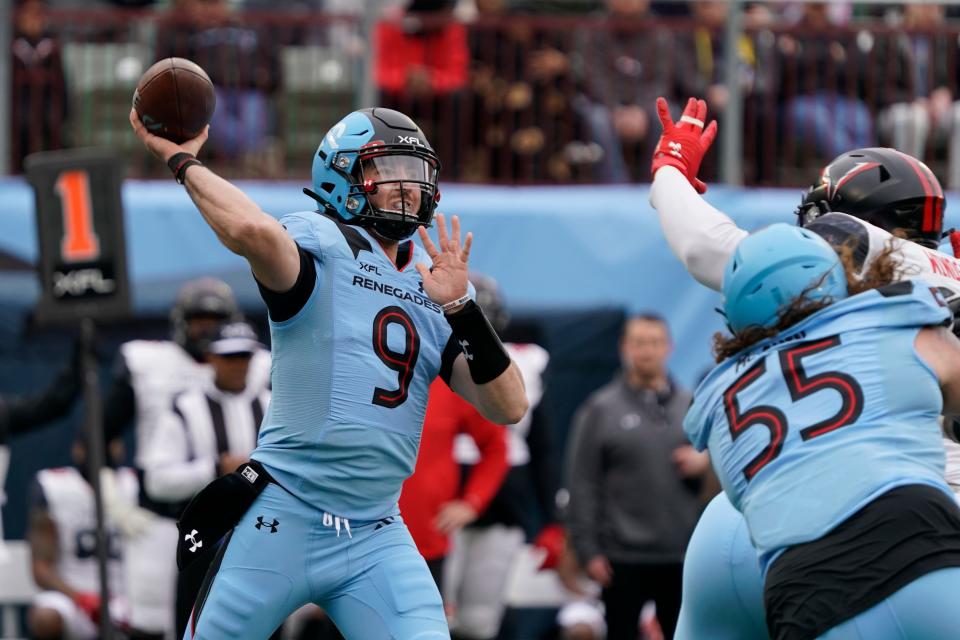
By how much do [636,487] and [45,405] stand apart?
3.33 m

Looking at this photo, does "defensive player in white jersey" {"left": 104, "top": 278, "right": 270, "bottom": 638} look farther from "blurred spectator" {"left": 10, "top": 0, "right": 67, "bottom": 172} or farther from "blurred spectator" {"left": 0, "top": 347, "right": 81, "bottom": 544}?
"blurred spectator" {"left": 10, "top": 0, "right": 67, "bottom": 172}

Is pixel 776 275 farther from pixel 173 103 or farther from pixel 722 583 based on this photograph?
pixel 173 103

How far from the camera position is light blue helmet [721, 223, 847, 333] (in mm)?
4047

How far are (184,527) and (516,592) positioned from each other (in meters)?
4.91

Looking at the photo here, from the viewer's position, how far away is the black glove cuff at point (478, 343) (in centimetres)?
466

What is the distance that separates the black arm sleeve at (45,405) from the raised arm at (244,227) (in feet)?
15.9

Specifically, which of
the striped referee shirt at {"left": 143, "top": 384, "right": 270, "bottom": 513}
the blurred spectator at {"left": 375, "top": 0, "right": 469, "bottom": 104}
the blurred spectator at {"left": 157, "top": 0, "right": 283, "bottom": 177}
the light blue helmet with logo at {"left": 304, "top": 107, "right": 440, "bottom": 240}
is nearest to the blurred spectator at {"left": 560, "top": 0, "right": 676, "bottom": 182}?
the blurred spectator at {"left": 375, "top": 0, "right": 469, "bottom": 104}

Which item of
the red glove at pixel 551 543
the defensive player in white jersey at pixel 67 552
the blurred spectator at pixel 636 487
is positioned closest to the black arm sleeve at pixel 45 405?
the defensive player in white jersey at pixel 67 552

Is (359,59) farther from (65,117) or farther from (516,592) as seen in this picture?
(516,592)

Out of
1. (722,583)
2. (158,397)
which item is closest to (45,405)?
(158,397)

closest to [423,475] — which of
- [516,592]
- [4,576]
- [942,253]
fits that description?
[516,592]

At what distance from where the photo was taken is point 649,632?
921cm

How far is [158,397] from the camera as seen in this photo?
8.34 m

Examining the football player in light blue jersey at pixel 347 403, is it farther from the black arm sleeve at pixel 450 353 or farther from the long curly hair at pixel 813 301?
the long curly hair at pixel 813 301
